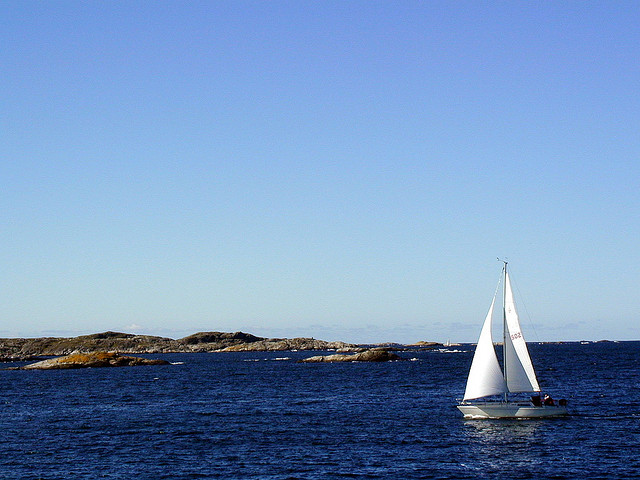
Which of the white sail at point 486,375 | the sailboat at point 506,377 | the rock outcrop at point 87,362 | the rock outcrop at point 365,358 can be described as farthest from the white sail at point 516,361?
the rock outcrop at point 87,362

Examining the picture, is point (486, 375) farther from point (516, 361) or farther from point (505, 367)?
point (516, 361)

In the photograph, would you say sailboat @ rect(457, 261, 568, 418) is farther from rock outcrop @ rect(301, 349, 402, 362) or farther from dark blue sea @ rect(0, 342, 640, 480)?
rock outcrop @ rect(301, 349, 402, 362)

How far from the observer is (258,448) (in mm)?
54656

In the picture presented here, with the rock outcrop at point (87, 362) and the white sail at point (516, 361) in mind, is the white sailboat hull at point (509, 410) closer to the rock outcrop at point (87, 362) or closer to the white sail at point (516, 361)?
the white sail at point (516, 361)

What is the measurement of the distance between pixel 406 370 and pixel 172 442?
304ft

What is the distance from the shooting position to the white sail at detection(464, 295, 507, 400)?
6475 cm

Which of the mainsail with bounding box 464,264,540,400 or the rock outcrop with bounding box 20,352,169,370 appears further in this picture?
the rock outcrop with bounding box 20,352,169,370

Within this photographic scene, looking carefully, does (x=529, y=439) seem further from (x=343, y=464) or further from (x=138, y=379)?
(x=138, y=379)

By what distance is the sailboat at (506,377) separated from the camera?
211 feet

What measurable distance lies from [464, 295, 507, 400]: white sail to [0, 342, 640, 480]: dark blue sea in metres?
2.62

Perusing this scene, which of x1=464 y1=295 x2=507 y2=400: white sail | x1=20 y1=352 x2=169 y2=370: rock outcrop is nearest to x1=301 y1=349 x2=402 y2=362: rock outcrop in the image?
x1=20 y1=352 x2=169 y2=370: rock outcrop

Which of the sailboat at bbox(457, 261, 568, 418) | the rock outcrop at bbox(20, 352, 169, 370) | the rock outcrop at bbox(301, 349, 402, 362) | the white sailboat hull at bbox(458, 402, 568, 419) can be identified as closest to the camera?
the white sailboat hull at bbox(458, 402, 568, 419)

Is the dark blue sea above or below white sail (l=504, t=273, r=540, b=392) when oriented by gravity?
below

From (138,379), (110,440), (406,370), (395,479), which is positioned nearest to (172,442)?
(110,440)
